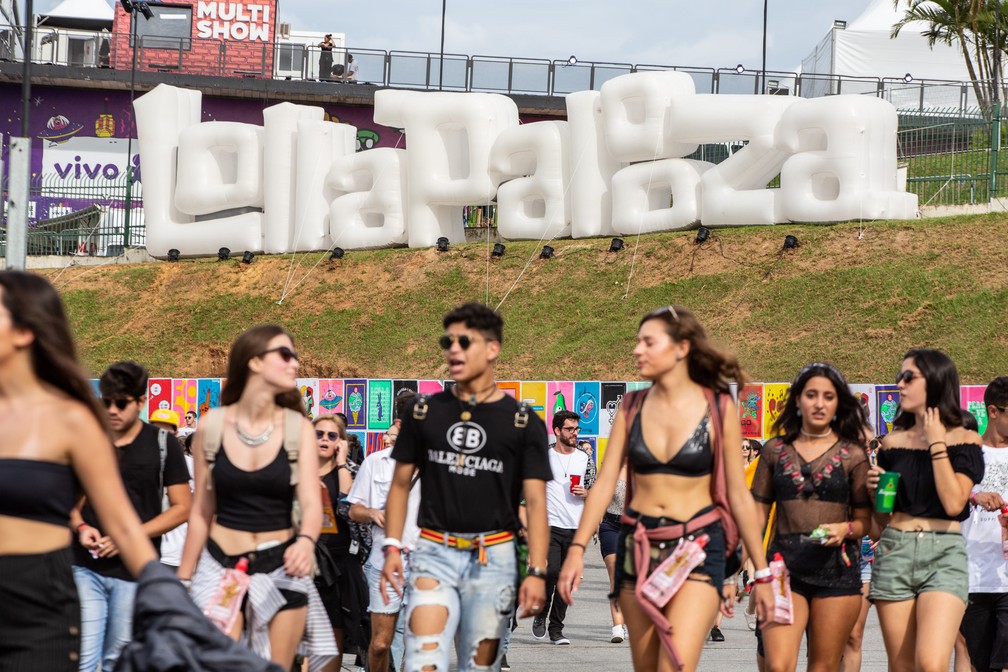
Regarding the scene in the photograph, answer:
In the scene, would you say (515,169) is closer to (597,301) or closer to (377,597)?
(597,301)

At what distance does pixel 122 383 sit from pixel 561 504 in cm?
584

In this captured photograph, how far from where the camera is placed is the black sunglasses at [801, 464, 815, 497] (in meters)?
6.98

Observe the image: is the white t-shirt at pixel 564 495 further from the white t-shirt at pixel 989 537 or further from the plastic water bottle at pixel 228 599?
the plastic water bottle at pixel 228 599

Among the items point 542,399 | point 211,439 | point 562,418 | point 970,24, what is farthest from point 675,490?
point 970,24

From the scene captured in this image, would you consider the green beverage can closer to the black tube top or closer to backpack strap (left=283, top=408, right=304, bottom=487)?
backpack strap (left=283, top=408, right=304, bottom=487)

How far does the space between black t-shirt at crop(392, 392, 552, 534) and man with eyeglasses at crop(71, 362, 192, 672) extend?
50.9 inches

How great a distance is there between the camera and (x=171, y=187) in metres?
29.5

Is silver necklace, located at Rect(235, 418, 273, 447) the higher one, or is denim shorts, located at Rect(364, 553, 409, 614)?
silver necklace, located at Rect(235, 418, 273, 447)

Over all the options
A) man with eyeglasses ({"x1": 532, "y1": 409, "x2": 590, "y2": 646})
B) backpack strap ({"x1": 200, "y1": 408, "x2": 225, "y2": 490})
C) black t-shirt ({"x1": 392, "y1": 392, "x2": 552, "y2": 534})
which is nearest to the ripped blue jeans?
black t-shirt ({"x1": 392, "y1": 392, "x2": 552, "y2": 534})

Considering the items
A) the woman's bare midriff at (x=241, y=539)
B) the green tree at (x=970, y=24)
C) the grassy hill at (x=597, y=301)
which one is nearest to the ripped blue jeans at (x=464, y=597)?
the woman's bare midriff at (x=241, y=539)

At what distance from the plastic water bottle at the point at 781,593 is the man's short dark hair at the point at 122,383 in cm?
321

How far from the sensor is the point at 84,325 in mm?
29688

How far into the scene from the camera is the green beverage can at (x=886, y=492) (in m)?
6.88

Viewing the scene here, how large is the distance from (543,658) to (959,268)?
1606cm
